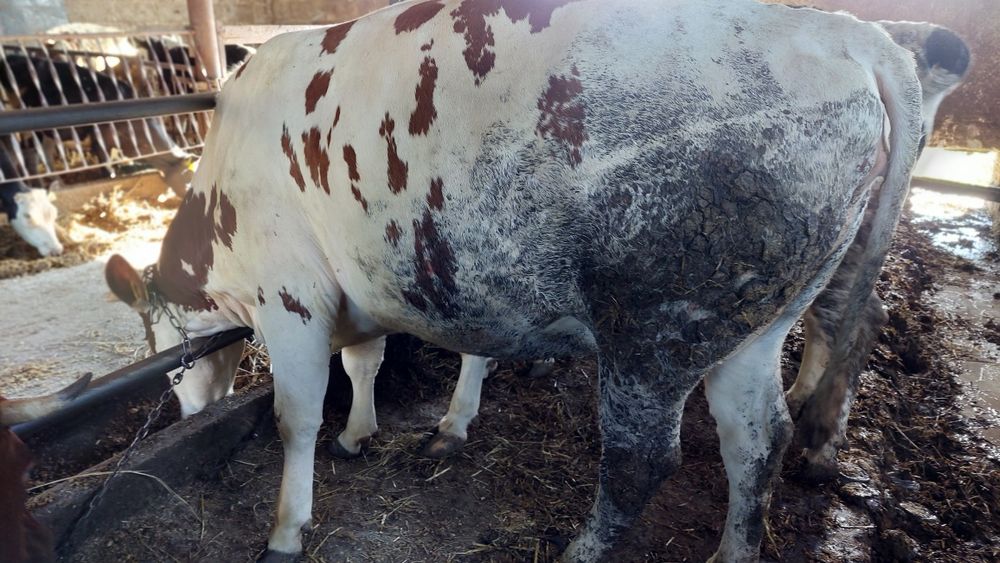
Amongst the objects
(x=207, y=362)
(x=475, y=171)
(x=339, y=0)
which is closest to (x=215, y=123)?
(x=207, y=362)

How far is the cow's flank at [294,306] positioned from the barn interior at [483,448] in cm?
63

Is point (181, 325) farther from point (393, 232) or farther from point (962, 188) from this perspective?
point (962, 188)

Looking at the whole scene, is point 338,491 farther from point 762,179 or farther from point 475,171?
point 762,179

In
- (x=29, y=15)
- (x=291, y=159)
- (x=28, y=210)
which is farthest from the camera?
(x=29, y=15)

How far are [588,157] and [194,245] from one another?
1.94 metres

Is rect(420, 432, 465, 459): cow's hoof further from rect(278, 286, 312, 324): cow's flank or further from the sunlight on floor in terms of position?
the sunlight on floor

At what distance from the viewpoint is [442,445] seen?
11.1ft

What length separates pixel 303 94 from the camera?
7.95 ft

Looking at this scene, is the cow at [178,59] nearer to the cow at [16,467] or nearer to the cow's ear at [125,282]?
the cow's ear at [125,282]

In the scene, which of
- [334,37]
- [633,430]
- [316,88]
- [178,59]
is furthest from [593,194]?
[178,59]

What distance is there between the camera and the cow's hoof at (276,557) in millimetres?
2682

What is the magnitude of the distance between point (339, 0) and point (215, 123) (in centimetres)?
1237

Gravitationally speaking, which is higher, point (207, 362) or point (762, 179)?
point (762, 179)

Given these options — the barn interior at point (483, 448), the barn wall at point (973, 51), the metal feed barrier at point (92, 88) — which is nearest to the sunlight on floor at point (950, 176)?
the barn interior at point (483, 448)
